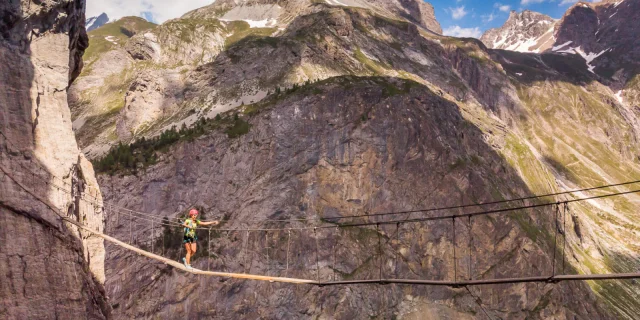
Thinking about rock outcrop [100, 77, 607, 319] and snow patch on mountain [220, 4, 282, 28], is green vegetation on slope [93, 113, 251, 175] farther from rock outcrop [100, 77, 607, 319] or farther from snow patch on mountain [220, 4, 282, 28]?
snow patch on mountain [220, 4, 282, 28]

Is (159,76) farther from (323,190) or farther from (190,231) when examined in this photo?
(190,231)

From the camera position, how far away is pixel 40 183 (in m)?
16.6

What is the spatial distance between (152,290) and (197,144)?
76.0 feet

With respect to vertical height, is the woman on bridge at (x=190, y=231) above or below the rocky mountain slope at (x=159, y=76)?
below

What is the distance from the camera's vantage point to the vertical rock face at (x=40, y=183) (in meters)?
15.3

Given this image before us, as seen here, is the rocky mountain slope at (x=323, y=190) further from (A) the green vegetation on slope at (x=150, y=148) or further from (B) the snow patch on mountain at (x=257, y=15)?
(B) the snow patch on mountain at (x=257, y=15)

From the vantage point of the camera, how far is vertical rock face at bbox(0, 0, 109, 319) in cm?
1529

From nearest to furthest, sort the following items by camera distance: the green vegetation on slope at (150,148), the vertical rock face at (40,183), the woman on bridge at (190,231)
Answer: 1. the vertical rock face at (40,183)
2. the woman on bridge at (190,231)
3. the green vegetation on slope at (150,148)

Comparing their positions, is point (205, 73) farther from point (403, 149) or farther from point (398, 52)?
point (398, 52)

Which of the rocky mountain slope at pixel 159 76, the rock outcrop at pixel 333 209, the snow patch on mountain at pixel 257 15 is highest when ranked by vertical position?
the snow patch on mountain at pixel 257 15

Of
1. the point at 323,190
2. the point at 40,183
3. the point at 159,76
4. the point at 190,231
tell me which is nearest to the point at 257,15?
the point at 159,76

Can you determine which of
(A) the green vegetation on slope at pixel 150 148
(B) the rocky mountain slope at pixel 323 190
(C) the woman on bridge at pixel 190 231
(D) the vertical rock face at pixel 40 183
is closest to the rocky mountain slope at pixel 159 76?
(B) the rocky mountain slope at pixel 323 190

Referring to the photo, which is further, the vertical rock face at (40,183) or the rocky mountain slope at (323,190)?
the rocky mountain slope at (323,190)

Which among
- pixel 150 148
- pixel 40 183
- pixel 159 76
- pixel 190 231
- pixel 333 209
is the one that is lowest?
pixel 333 209
